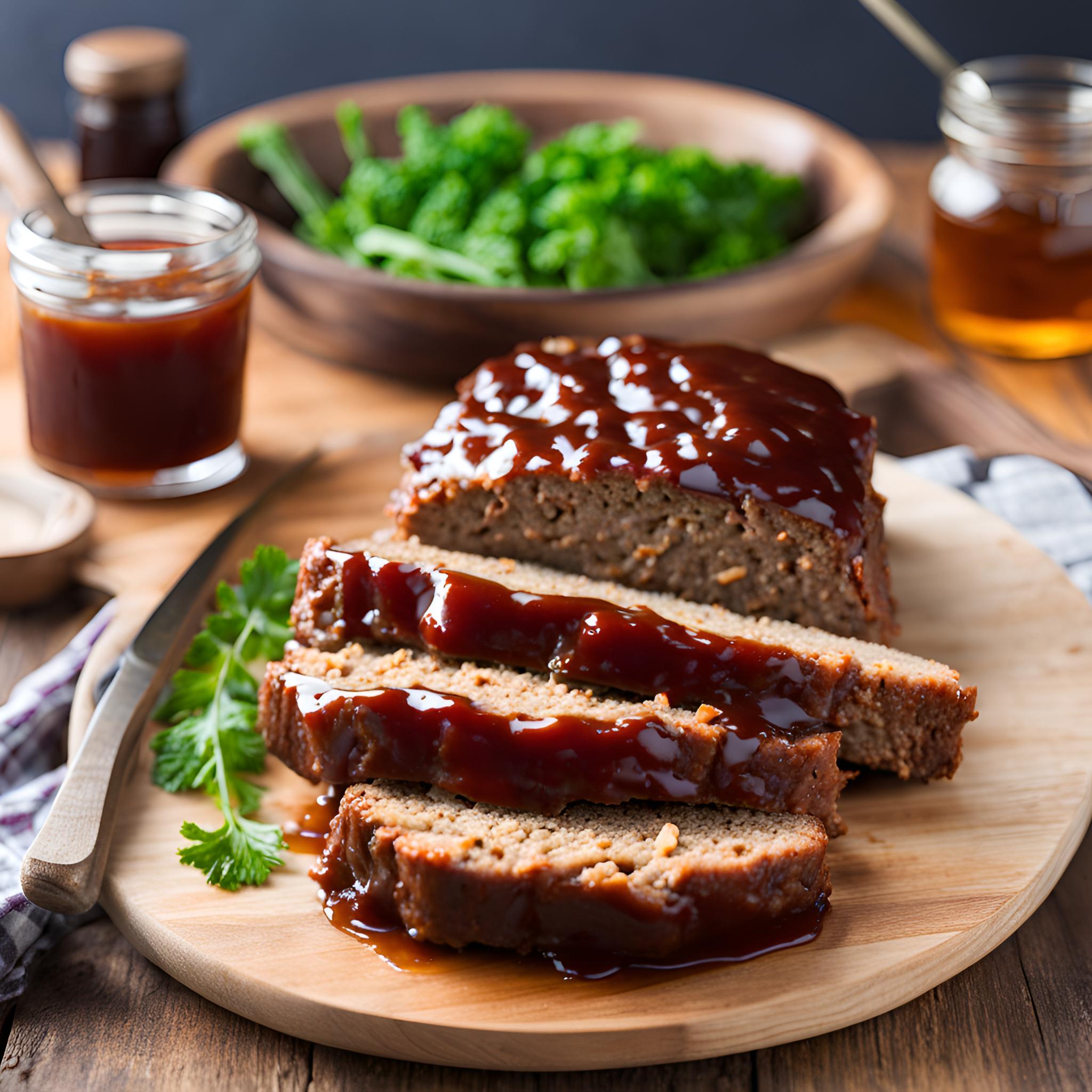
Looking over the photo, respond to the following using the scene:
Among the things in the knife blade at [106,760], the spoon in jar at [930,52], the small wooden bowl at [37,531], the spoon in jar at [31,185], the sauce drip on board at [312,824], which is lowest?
the small wooden bowl at [37,531]

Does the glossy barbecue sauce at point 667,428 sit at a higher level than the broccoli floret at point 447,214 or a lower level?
higher

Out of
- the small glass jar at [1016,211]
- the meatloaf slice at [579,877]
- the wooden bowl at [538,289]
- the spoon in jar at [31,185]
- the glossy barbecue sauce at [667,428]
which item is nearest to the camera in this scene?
the meatloaf slice at [579,877]

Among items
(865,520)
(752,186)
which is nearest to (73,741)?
(865,520)

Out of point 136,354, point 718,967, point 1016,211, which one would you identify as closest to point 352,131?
point 136,354

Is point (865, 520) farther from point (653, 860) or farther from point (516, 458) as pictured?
point (653, 860)

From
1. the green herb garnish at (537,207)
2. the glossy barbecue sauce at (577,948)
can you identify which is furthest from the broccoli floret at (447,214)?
the glossy barbecue sauce at (577,948)

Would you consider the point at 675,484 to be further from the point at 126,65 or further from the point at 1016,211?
the point at 126,65

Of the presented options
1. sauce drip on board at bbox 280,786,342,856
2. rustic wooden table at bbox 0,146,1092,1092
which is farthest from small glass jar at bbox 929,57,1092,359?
sauce drip on board at bbox 280,786,342,856

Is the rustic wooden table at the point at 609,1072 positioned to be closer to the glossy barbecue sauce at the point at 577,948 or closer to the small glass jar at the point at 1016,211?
the glossy barbecue sauce at the point at 577,948
